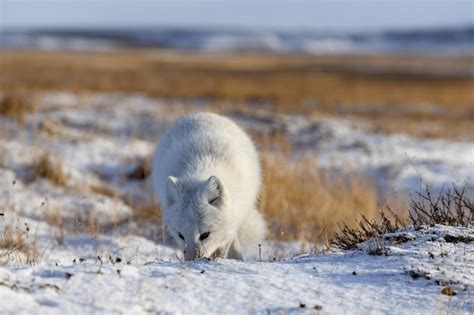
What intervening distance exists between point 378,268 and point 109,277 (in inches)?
66.4

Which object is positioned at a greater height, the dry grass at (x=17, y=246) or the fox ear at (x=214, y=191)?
the fox ear at (x=214, y=191)

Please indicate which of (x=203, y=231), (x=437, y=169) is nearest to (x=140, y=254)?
(x=203, y=231)

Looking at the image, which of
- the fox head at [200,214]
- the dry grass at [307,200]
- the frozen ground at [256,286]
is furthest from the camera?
the dry grass at [307,200]

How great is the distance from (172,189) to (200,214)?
1.08 feet

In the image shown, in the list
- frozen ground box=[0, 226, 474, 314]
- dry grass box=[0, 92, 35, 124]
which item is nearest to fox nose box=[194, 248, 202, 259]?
frozen ground box=[0, 226, 474, 314]

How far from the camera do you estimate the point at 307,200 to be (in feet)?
28.3

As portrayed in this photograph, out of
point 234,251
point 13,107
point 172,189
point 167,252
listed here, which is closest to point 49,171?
point 167,252

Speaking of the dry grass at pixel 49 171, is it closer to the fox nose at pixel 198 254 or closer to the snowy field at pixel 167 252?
the snowy field at pixel 167 252

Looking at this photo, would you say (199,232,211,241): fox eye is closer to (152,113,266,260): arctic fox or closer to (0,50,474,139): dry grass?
(152,113,266,260): arctic fox

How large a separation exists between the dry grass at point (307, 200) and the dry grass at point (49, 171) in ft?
9.01

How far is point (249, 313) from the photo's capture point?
3297 mm

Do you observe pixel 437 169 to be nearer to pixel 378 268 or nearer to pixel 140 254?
pixel 140 254

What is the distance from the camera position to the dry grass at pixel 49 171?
8.60 meters

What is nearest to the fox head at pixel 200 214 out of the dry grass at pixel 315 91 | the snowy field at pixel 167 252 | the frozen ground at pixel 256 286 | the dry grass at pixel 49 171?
the snowy field at pixel 167 252
